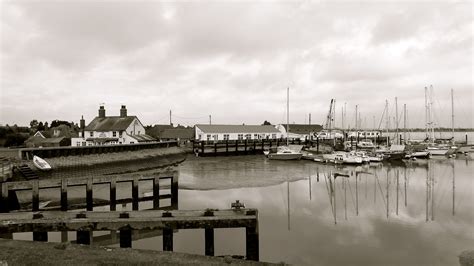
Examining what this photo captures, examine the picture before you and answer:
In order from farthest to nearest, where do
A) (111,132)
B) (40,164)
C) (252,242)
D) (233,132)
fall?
1. (233,132)
2. (111,132)
3. (40,164)
4. (252,242)

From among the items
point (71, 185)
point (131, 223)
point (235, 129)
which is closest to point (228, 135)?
point (235, 129)

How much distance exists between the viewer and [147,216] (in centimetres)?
1046

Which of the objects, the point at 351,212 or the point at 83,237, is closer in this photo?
the point at 83,237

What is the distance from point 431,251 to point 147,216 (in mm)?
10824

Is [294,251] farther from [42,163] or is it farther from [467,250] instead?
[42,163]

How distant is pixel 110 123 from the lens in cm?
6016

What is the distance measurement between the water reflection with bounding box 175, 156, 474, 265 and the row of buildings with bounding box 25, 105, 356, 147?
27961mm

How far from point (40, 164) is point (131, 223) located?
21.3m

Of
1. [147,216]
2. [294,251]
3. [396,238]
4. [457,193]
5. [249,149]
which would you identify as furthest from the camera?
[249,149]

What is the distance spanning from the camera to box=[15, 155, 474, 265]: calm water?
41.4 ft

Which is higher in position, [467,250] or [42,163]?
[42,163]

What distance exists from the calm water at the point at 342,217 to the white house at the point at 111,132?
29.1 m

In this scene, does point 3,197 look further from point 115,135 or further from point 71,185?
point 115,135

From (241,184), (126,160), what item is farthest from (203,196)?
(126,160)
